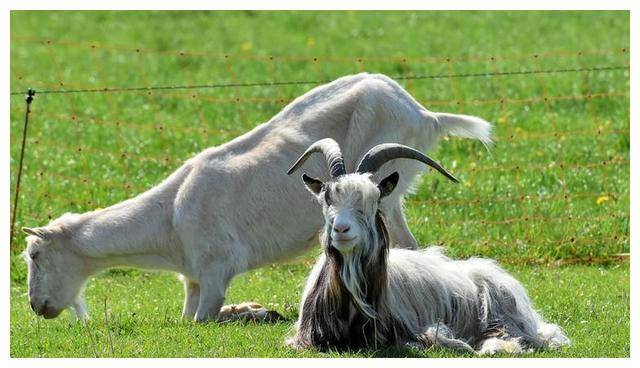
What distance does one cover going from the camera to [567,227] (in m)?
12.5

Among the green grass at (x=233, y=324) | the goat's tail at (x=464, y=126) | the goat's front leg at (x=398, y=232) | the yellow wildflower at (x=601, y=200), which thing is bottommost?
the green grass at (x=233, y=324)

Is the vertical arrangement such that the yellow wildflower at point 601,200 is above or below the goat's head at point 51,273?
above

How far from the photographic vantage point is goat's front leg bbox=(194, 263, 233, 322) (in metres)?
9.82

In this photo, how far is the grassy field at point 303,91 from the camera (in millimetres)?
9742

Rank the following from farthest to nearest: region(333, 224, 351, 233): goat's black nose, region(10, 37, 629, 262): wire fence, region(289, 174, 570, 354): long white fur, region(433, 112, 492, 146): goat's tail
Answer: region(10, 37, 629, 262): wire fence, region(433, 112, 492, 146): goat's tail, region(289, 174, 570, 354): long white fur, region(333, 224, 351, 233): goat's black nose

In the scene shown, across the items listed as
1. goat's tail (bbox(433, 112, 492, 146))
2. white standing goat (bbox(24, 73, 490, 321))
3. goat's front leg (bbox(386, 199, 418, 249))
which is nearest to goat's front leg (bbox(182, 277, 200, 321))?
white standing goat (bbox(24, 73, 490, 321))

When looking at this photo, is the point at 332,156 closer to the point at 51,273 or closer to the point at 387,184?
the point at 387,184

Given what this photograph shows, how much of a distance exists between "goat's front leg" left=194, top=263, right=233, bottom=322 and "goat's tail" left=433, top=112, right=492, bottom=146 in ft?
6.97

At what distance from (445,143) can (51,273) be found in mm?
5762

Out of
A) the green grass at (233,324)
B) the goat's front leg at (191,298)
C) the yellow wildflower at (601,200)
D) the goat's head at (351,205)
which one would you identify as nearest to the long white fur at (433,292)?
the goat's head at (351,205)

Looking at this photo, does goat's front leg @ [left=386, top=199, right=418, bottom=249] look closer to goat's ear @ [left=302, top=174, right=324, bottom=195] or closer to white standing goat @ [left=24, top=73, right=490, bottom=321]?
white standing goat @ [left=24, top=73, right=490, bottom=321]

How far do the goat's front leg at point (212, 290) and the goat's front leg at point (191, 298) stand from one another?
0.16m

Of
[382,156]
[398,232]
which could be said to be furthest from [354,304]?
[398,232]

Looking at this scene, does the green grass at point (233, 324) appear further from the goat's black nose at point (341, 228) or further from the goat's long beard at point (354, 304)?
the goat's black nose at point (341, 228)
